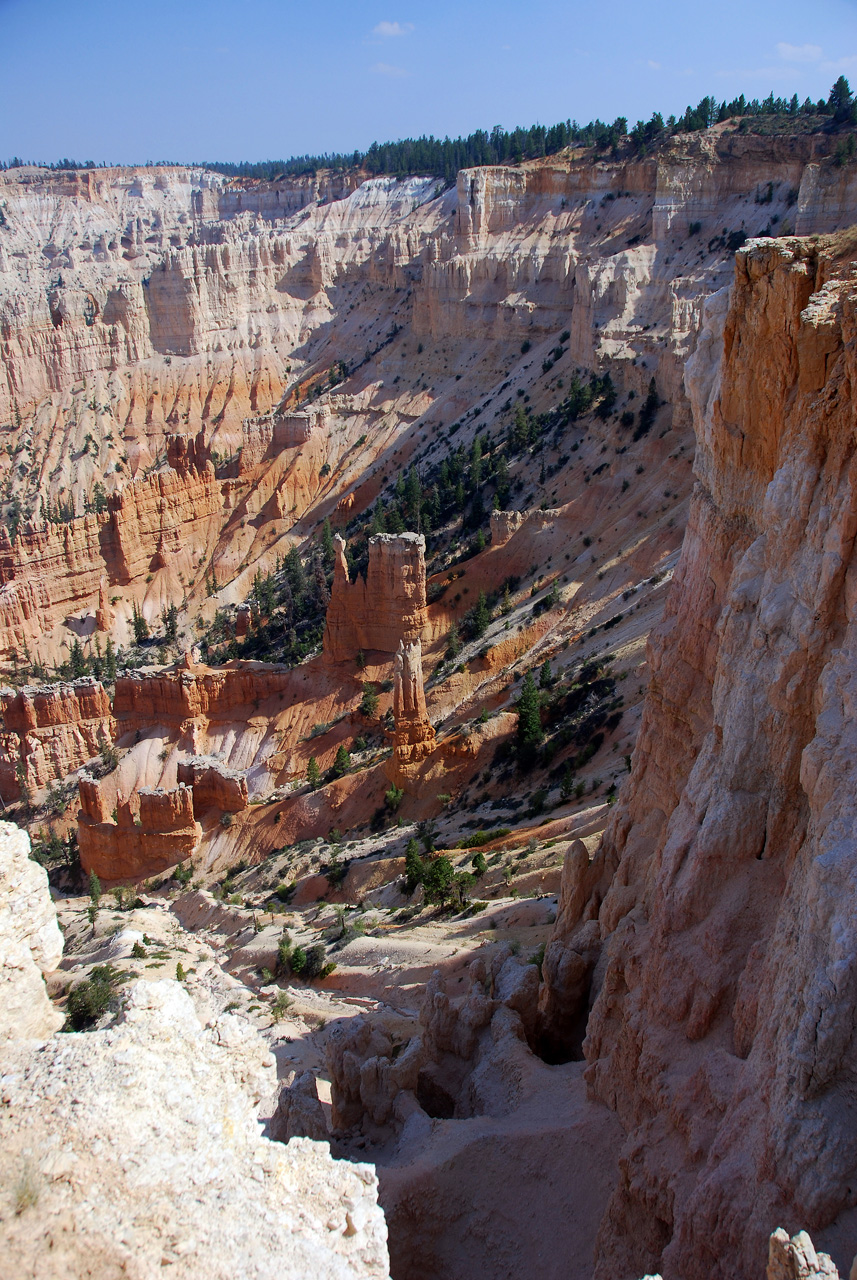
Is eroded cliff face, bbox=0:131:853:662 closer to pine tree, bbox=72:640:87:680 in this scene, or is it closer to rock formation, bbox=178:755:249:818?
pine tree, bbox=72:640:87:680

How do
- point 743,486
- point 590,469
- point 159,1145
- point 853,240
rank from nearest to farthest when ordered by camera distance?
point 159,1145
point 853,240
point 743,486
point 590,469

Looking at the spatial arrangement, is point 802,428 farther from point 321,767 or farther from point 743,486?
point 321,767

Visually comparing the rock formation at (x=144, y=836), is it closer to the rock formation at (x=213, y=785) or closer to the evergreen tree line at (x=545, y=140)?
the rock formation at (x=213, y=785)

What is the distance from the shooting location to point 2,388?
95.8 metres

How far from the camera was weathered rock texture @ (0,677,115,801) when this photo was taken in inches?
1740

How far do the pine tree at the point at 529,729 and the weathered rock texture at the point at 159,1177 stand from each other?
68.3 ft

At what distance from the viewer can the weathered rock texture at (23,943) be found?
35.9 ft

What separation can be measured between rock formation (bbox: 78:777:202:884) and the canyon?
143 mm

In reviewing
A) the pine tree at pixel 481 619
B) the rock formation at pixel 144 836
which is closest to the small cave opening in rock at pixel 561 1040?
the rock formation at pixel 144 836

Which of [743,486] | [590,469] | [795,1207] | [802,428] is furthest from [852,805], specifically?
[590,469]

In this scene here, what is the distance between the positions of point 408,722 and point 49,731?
66.9 ft

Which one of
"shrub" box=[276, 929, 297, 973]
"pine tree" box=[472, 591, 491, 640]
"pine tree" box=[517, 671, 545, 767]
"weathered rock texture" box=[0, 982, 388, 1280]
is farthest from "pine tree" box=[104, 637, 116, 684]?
"weathered rock texture" box=[0, 982, 388, 1280]

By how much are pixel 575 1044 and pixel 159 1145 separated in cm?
765

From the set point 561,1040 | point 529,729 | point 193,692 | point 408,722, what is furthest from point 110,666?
point 561,1040
